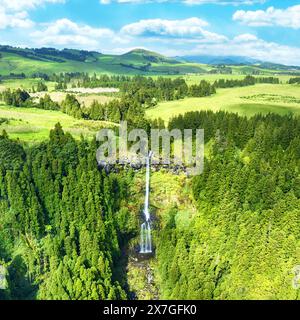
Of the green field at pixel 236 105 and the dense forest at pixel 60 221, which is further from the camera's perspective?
the green field at pixel 236 105

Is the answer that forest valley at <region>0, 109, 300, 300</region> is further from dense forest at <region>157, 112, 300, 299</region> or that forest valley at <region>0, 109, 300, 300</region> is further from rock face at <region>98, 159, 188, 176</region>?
rock face at <region>98, 159, 188, 176</region>

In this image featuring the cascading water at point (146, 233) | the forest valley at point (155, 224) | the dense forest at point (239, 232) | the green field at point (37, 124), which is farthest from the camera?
the green field at point (37, 124)

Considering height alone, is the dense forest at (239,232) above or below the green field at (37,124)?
below

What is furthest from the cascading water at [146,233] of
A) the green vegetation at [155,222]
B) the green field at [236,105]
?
the green field at [236,105]

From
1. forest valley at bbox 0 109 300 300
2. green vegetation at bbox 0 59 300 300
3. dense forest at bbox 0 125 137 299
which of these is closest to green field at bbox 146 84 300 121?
green vegetation at bbox 0 59 300 300

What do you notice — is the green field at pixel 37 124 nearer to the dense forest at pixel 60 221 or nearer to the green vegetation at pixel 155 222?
the green vegetation at pixel 155 222

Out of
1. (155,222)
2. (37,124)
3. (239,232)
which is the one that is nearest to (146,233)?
(155,222)
